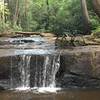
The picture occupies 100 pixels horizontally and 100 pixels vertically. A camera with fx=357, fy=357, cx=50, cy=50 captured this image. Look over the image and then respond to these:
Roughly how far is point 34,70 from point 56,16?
47.1 feet

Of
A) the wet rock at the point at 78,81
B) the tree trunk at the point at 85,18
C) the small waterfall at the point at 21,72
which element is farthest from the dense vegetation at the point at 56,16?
the small waterfall at the point at 21,72

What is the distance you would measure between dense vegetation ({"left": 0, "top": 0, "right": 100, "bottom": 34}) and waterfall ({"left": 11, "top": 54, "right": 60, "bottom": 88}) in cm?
743

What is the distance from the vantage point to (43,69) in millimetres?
14844

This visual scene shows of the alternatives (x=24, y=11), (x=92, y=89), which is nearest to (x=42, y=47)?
(x=92, y=89)

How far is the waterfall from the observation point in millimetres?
14633

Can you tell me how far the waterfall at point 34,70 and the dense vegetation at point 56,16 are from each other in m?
7.43

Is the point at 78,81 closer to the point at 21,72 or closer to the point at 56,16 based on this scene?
the point at 21,72

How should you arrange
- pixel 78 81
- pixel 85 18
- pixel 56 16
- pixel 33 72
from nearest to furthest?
pixel 78 81
pixel 33 72
pixel 85 18
pixel 56 16

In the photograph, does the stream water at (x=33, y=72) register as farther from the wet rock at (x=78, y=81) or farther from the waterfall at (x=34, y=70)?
the wet rock at (x=78, y=81)

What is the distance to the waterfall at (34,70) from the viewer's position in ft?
48.0

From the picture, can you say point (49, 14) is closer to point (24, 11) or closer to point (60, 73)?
point (24, 11)

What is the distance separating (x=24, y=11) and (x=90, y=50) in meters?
24.3

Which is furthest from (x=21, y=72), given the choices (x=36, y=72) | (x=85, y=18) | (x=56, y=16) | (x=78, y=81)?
(x=56, y=16)

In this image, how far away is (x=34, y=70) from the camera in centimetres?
1472
